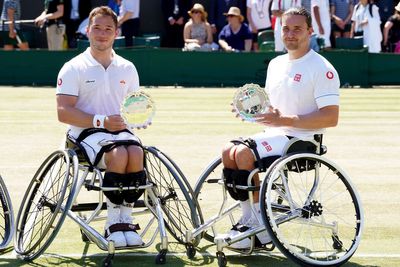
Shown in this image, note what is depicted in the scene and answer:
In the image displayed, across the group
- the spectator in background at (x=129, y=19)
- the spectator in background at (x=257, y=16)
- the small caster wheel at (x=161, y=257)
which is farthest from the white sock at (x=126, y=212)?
the spectator in background at (x=129, y=19)

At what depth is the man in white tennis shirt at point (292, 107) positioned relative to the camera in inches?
279

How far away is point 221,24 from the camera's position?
78.8ft

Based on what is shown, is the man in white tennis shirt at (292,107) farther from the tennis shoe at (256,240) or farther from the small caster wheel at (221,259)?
the small caster wheel at (221,259)

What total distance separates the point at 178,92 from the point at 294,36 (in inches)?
518

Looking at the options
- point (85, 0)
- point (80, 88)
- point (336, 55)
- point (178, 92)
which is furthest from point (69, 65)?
point (85, 0)

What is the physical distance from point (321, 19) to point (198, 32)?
2.53 meters

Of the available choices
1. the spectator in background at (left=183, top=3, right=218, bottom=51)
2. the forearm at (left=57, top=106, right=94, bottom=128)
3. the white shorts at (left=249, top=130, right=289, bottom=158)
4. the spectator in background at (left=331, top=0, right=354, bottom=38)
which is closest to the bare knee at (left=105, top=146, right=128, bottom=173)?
the forearm at (left=57, top=106, right=94, bottom=128)

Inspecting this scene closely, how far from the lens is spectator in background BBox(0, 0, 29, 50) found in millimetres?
23922

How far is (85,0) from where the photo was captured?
23969 millimetres

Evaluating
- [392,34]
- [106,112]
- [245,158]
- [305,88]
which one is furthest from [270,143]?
[392,34]

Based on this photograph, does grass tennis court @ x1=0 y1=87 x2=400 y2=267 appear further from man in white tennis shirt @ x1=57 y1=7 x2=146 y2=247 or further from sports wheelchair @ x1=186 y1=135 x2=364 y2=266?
man in white tennis shirt @ x1=57 y1=7 x2=146 y2=247

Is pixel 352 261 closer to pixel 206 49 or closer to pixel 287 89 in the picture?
pixel 287 89

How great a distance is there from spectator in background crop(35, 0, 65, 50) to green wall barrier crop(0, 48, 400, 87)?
173cm

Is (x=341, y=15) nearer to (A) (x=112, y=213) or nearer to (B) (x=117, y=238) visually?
(A) (x=112, y=213)
